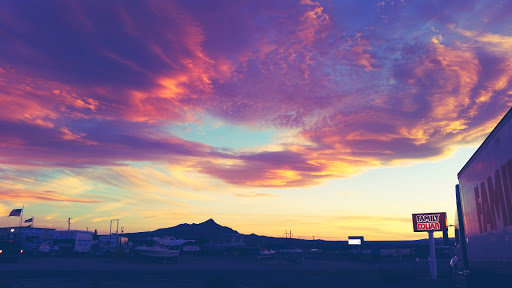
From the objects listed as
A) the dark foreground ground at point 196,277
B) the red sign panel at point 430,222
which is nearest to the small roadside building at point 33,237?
the dark foreground ground at point 196,277

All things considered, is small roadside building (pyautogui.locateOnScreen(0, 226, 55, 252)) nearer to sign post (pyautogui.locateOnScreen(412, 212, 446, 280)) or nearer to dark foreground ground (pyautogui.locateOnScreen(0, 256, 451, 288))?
dark foreground ground (pyautogui.locateOnScreen(0, 256, 451, 288))

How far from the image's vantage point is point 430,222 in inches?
1519

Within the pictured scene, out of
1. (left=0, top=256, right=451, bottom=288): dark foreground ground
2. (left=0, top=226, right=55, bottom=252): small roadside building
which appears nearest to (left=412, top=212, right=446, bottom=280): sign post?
(left=0, top=256, right=451, bottom=288): dark foreground ground

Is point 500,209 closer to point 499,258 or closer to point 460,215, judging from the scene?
point 499,258

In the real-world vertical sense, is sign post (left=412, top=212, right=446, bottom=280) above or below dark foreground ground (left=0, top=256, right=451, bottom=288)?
above

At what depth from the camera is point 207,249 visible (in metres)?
132

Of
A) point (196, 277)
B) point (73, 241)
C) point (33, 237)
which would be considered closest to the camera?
point (196, 277)

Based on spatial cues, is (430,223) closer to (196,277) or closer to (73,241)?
(196,277)

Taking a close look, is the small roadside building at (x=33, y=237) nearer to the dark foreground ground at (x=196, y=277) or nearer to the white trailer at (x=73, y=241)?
the white trailer at (x=73, y=241)

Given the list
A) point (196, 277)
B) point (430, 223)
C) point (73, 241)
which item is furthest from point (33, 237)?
point (430, 223)

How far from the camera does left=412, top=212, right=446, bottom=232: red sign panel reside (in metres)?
38.5

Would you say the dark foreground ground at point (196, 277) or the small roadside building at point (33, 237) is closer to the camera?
the dark foreground ground at point (196, 277)

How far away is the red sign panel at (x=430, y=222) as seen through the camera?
126ft

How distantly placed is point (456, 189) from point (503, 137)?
1091 cm
